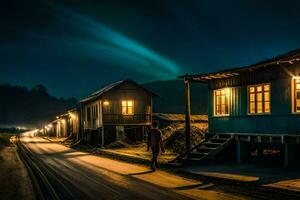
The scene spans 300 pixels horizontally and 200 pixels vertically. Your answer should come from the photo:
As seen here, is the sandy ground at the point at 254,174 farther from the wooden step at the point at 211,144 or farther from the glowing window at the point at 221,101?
the glowing window at the point at 221,101

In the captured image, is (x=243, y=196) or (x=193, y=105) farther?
(x=193, y=105)

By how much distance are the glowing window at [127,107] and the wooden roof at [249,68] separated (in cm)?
1841

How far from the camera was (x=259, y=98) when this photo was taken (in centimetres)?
1869

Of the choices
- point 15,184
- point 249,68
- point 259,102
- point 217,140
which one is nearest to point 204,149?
point 217,140

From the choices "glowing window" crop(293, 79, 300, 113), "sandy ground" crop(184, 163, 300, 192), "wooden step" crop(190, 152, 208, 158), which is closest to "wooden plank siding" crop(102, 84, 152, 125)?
"wooden step" crop(190, 152, 208, 158)

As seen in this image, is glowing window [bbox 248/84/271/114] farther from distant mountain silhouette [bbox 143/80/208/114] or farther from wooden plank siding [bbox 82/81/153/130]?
distant mountain silhouette [bbox 143/80/208/114]

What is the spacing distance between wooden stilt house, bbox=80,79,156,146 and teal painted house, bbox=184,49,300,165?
18105 mm

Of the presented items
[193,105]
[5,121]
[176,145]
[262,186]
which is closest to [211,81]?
[176,145]

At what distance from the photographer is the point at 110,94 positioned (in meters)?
38.8

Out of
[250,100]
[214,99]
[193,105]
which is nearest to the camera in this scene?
[250,100]

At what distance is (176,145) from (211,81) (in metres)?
6.91

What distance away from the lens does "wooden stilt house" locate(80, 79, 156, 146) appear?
38406 millimetres

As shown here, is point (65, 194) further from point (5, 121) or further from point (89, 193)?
point (5, 121)

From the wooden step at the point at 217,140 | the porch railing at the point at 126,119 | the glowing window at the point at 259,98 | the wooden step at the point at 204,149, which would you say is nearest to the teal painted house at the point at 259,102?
the glowing window at the point at 259,98
